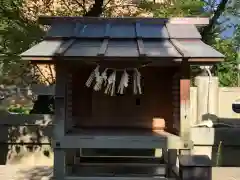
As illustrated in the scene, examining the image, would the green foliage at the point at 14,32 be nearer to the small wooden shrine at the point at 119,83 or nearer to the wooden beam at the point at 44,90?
the wooden beam at the point at 44,90

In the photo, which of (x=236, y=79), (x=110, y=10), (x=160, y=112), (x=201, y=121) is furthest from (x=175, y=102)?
(x=236, y=79)

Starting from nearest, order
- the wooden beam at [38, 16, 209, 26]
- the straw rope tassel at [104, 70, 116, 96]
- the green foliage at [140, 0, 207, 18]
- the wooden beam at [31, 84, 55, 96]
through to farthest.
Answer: the straw rope tassel at [104, 70, 116, 96], the wooden beam at [38, 16, 209, 26], the wooden beam at [31, 84, 55, 96], the green foliage at [140, 0, 207, 18]

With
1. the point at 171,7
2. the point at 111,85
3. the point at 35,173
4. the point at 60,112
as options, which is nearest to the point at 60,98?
the point at 60,112

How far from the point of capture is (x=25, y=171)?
29.9 feet

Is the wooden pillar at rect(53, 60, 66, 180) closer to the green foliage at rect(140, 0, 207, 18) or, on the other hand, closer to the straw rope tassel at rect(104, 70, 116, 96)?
the straw rope tassel at rect(104, 70, 116, 96)

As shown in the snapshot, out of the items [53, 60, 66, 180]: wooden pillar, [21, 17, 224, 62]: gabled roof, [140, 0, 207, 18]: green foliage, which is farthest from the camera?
[140, 0, 207, 18]: green foliage

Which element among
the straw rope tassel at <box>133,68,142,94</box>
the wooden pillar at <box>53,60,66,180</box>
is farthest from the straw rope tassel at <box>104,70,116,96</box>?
the wooden pillar at <box>53,60,66,180</box>

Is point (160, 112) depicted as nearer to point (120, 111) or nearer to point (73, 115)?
point (120, 111)

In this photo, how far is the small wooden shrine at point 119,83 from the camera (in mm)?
6109

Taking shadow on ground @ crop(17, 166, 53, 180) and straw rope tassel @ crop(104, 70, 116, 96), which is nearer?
straw rope tassel @ crop(104, 70, 116, 96)

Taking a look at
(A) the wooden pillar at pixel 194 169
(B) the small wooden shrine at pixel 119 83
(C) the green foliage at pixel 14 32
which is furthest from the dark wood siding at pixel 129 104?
(C) the green foliage at pixel 14 32

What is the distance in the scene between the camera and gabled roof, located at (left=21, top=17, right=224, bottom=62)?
19.6 feet

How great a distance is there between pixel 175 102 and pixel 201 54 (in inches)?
49.8

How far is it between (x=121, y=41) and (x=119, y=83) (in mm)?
821
